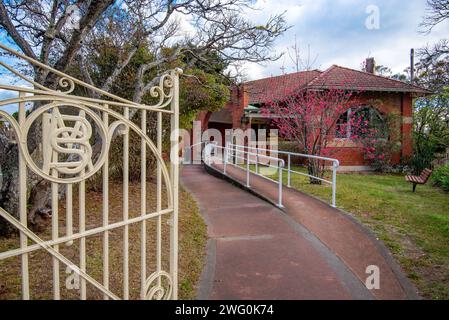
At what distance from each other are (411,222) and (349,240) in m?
1.86

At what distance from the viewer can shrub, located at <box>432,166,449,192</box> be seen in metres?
9.91

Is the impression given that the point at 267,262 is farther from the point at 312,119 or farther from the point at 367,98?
the point at 367,98

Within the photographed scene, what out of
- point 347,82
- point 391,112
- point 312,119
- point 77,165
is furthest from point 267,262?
point 391,112

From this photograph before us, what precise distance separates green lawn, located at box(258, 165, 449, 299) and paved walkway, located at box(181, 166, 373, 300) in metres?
0.88

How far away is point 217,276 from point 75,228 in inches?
99.7

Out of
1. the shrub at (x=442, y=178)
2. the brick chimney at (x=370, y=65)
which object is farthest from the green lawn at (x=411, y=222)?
the brick chimney at (x=370, y=65)

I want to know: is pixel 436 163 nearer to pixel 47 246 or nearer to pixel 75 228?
pixel 75 228

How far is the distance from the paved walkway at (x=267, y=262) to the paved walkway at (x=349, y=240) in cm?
14

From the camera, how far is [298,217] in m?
5.98

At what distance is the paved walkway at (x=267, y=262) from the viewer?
11.0ft

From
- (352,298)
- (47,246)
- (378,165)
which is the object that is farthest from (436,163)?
(47,246)

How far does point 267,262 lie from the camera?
408cm

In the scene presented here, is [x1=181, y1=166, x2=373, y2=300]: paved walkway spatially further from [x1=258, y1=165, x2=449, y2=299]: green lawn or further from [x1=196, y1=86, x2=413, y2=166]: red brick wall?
[x1=196, y1=86, x2=413, y2=166]: red brick wall

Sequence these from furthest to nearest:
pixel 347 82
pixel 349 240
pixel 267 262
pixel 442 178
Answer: pixel 347 82, pixel 442 178, pixel 349 240, pixel 267 262
